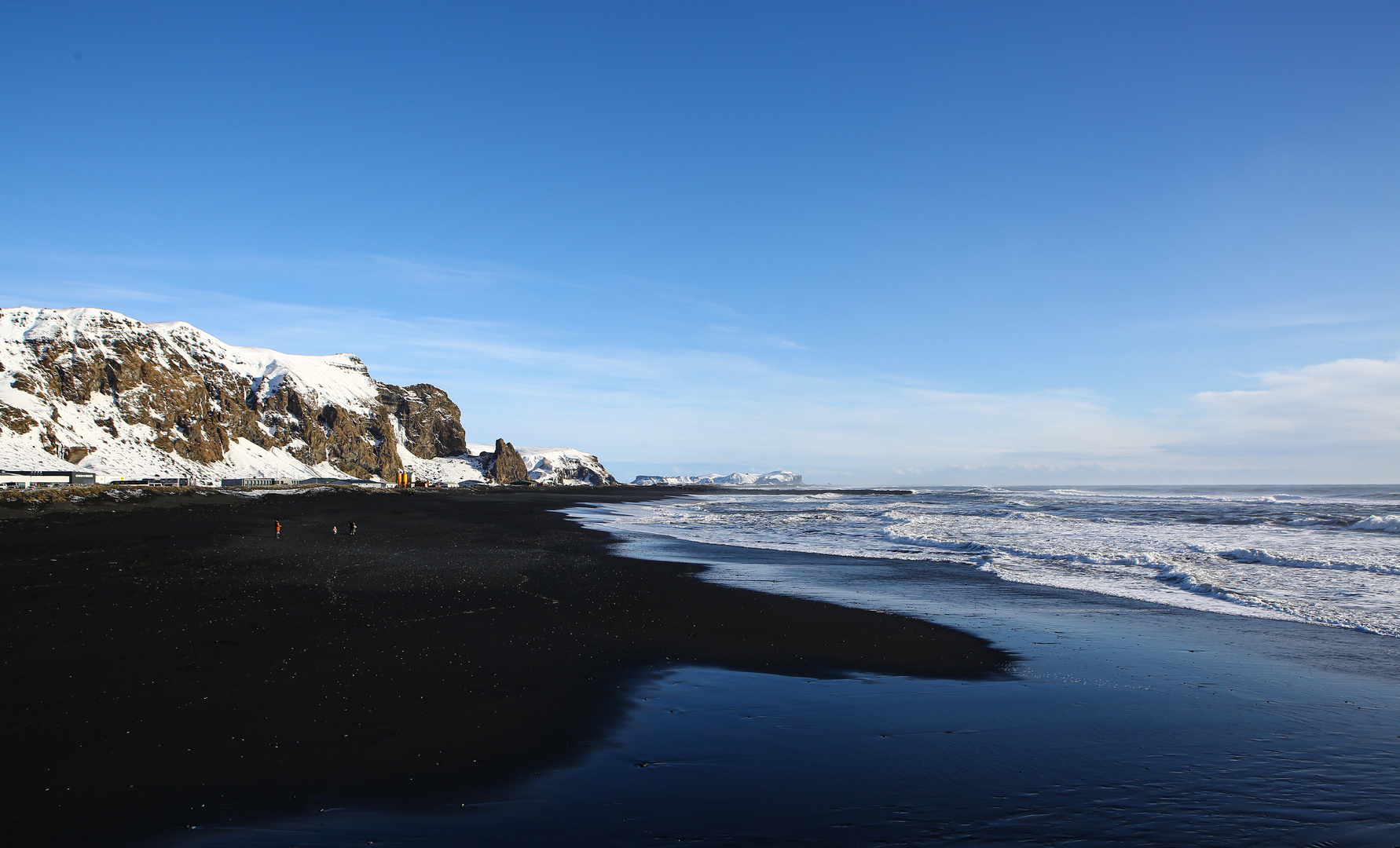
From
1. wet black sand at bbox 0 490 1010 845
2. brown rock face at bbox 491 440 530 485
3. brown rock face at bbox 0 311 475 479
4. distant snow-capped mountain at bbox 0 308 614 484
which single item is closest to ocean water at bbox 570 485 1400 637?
wet black sand at bbox 0 490 1010 845

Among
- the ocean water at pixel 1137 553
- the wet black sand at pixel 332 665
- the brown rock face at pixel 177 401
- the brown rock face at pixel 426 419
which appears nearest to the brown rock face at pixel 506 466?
the brown rock face at pixel 426 419

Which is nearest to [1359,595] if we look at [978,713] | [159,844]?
[978,713]

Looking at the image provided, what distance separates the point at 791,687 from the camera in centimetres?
873

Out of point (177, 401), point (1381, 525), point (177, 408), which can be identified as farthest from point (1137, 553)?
point (177, 401)

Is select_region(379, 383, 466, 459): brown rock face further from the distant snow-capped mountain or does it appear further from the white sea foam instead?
the white sea foam

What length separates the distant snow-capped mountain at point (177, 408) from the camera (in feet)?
269

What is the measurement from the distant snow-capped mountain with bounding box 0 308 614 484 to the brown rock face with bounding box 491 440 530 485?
9.79 metres

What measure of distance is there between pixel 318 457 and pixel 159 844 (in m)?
147

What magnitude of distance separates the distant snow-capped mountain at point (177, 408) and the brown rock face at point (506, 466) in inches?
385

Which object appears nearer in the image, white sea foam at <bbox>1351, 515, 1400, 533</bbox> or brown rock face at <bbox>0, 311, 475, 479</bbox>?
white sea foam at <bbox>1351, 515, 1400, 533</bbox>

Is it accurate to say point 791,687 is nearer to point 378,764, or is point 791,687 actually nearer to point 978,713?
point 978,713

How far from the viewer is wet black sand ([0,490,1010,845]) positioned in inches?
220

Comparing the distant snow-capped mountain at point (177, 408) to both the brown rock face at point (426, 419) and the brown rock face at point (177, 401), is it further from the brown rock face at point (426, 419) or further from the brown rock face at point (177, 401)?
the brown rock face at point (426, 419)

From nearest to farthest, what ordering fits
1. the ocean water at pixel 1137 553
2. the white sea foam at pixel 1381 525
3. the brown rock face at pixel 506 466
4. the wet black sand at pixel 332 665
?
the wet black sand at pixel 332 665 → the ocean water at pixel 1137 553 → the white sea foam at pixel 1381 525 → the brown rock face at pixel 506 466
